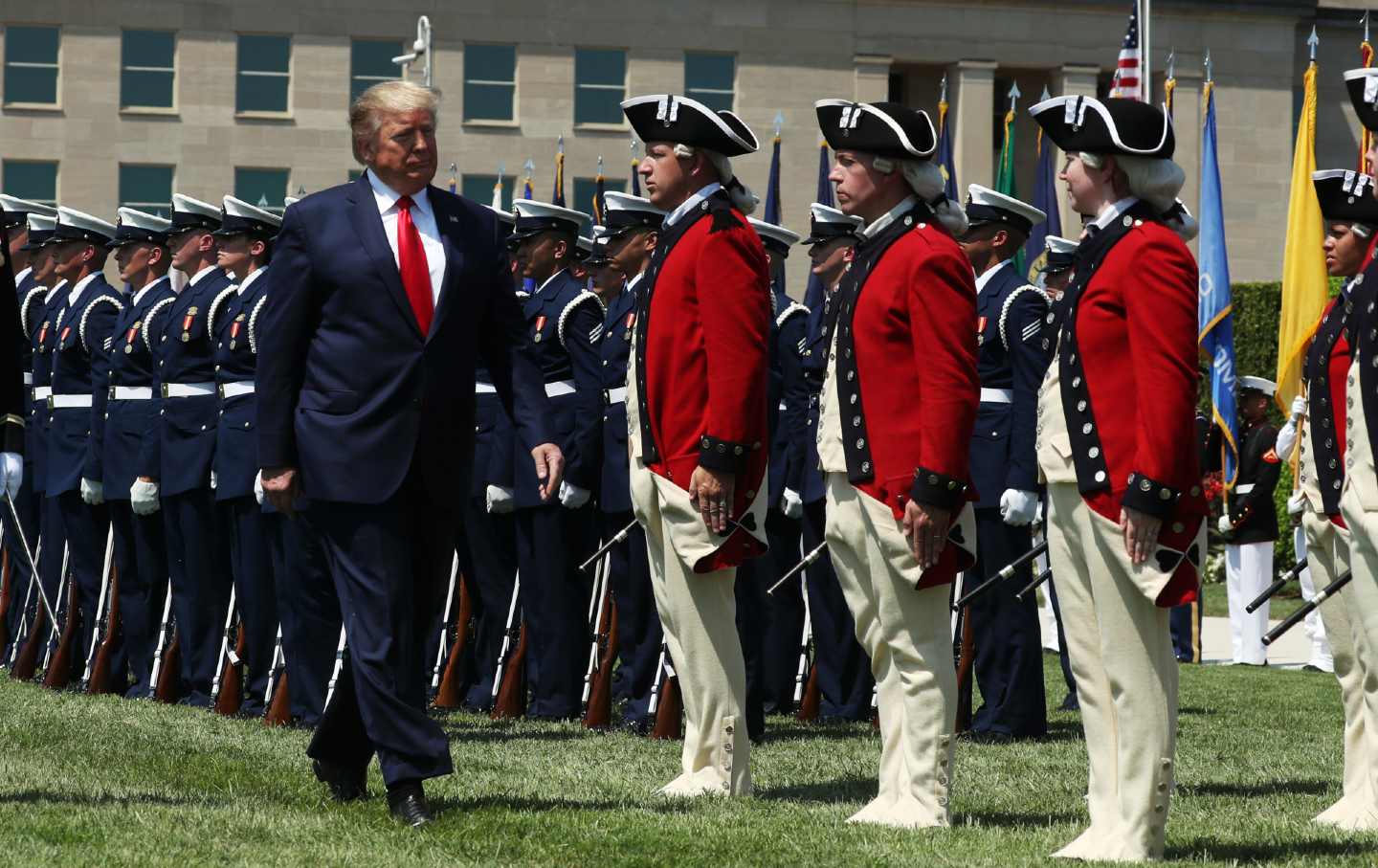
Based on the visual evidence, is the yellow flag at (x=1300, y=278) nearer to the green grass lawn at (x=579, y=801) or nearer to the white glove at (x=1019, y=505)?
the green grass lawn at (x=579, y=801)

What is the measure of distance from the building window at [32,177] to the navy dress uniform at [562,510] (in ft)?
126

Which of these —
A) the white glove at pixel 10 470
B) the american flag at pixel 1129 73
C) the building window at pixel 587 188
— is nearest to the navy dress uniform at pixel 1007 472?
the white glove at pixel 10 470

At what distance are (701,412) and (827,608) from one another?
3.94 meters

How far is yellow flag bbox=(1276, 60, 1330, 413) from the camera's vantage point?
14.8 metres

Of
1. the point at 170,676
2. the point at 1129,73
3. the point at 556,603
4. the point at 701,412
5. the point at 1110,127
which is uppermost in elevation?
the point at 1129,73

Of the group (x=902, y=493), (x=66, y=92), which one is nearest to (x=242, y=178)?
(x=66, y=92)

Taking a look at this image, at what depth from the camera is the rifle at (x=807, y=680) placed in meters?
11.2

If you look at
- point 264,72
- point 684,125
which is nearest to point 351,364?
point 684,125

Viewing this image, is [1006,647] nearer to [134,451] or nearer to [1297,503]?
[1297,503]

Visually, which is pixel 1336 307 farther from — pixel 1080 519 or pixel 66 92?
pixel 66 92

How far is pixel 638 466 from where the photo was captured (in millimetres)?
7785

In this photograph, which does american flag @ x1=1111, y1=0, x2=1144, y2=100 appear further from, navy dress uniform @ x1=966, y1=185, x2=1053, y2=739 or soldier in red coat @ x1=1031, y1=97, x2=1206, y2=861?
soldier in red coat @ x1=1031, y1=97, x2=1206, y2=861

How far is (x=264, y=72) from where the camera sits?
4825 centimetres

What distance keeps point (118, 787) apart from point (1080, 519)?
351 cm
